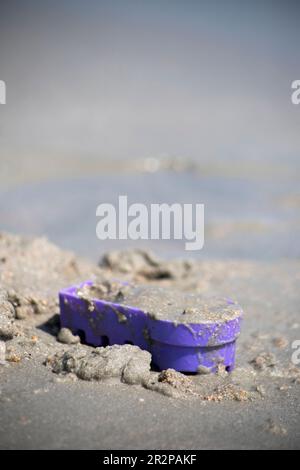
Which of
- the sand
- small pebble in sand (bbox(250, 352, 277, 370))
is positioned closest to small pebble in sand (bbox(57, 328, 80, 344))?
the sand

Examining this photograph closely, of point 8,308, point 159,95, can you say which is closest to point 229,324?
point 8,308

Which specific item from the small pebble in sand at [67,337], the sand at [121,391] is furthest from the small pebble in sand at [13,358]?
the small pebble in sand at [67,337]

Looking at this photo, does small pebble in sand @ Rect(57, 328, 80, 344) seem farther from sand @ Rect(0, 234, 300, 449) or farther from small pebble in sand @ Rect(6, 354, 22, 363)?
small pebble in sand @ Rect(6, 354, 22, 363)

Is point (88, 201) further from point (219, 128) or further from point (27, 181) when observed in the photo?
point (219, 128)

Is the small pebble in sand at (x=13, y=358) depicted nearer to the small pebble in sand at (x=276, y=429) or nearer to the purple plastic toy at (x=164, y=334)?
the purple plastic toy at (x=164, y=334)

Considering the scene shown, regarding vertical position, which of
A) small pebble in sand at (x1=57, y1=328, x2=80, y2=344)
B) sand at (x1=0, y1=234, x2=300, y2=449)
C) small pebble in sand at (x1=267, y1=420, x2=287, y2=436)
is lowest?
small pebble in sand at (x1=267, y1=420, x2=287, y2=436)

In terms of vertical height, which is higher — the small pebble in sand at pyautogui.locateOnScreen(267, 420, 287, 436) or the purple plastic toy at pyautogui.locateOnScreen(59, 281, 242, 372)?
the purple plastic toy at pyautogui.locateOnScreen(59, 281, 242, 372)
